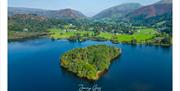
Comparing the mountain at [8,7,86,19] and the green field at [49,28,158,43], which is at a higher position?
the mountain at [8,7,86,19]

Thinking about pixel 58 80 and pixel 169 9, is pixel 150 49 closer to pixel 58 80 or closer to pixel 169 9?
pixel 169 9

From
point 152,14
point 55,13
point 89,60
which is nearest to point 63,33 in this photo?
point 55,13

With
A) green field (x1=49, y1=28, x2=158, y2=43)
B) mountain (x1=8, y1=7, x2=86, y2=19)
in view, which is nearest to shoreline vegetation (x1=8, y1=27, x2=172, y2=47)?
green field (x1=49, y1=28, x2=158, y2=43)

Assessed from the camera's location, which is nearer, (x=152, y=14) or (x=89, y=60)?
(x=89, y=60)

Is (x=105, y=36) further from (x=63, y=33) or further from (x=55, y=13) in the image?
(x=55, y=13)

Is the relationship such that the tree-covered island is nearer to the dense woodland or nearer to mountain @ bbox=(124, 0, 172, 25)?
the dense woodland

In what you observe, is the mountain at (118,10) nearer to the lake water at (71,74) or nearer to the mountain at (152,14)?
the mountain at (152,14)

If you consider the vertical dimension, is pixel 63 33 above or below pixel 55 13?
below
